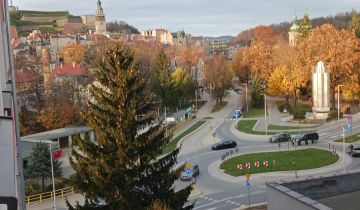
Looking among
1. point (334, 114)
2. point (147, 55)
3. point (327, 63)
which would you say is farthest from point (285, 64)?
point (147, 55)

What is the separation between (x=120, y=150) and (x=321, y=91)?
3879 centimetres

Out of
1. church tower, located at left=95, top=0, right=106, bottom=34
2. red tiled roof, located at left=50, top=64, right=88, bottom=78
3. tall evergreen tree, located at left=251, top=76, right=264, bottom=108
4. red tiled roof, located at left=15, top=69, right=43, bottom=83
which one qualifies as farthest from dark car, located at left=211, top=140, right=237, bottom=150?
church tower, located at left=95, top=0, right=106, bottom=34

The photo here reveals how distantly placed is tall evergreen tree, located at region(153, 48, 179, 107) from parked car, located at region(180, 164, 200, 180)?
1197 inches

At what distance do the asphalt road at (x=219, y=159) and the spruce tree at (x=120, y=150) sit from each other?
493 cm

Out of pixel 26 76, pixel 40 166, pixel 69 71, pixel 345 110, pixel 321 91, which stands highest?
pixel 69 71

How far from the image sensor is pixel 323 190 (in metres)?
A: 15.8

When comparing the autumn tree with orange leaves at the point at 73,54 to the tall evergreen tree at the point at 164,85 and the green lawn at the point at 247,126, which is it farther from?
the green lawn at the point at 247,126

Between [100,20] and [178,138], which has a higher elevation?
[100,20]

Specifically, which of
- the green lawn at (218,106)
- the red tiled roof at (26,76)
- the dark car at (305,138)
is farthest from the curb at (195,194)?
the green lawn at (218,106)

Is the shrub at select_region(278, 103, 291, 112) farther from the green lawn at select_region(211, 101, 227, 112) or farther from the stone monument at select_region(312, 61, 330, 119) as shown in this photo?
the green lawn at select_region(211, 101, 227, 112)

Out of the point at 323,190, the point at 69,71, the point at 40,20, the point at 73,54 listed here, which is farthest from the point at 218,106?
the point at 40,20

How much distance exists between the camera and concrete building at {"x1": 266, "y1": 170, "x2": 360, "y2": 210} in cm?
1475

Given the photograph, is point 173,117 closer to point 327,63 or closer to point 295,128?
point 295,128

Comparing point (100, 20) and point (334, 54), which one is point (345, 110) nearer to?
point (334, 54)
